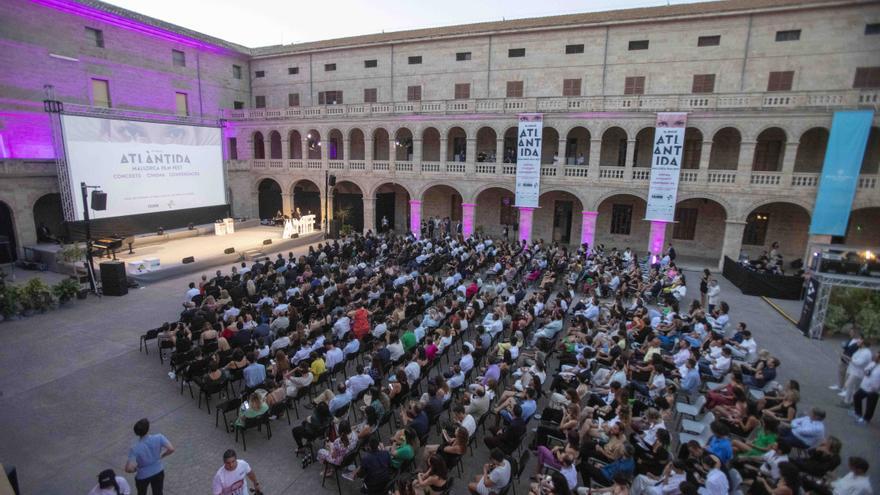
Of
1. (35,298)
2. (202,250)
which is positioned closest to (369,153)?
(202,250)

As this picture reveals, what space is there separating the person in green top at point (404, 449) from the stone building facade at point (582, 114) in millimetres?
20672

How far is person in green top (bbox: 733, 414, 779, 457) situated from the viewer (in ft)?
22.6

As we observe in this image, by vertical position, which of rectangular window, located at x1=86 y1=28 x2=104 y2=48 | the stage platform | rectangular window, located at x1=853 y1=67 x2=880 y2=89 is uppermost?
rectangular window, located at x1=86 y1=28 x2=104 y2=48

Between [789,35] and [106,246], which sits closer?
[106,246]

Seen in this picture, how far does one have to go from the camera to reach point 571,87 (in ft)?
89.2

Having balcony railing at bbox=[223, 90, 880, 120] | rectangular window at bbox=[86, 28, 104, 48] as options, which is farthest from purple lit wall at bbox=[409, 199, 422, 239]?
rectangular window at bbox=[86, 28, 104, 48]

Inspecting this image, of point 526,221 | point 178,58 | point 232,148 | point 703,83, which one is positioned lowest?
point 526,221

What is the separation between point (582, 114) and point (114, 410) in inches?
926

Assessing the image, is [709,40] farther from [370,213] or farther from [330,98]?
[330,98]

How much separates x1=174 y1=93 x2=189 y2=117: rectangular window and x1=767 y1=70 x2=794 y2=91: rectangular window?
3654 centimetres

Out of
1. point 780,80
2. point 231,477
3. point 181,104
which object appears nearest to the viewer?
point 231,477

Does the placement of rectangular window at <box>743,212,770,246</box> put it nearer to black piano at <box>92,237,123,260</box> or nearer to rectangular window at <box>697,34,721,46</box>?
rectangular window at <box>697,34,721,46</box>

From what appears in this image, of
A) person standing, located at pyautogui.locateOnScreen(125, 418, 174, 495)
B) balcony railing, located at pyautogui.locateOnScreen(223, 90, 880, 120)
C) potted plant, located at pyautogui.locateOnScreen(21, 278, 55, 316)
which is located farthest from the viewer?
Answer: balcony railing, located at pyautogui.locateOnScreen(223, 90, 880, 120)

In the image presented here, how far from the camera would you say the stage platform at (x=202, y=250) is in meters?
19.8
